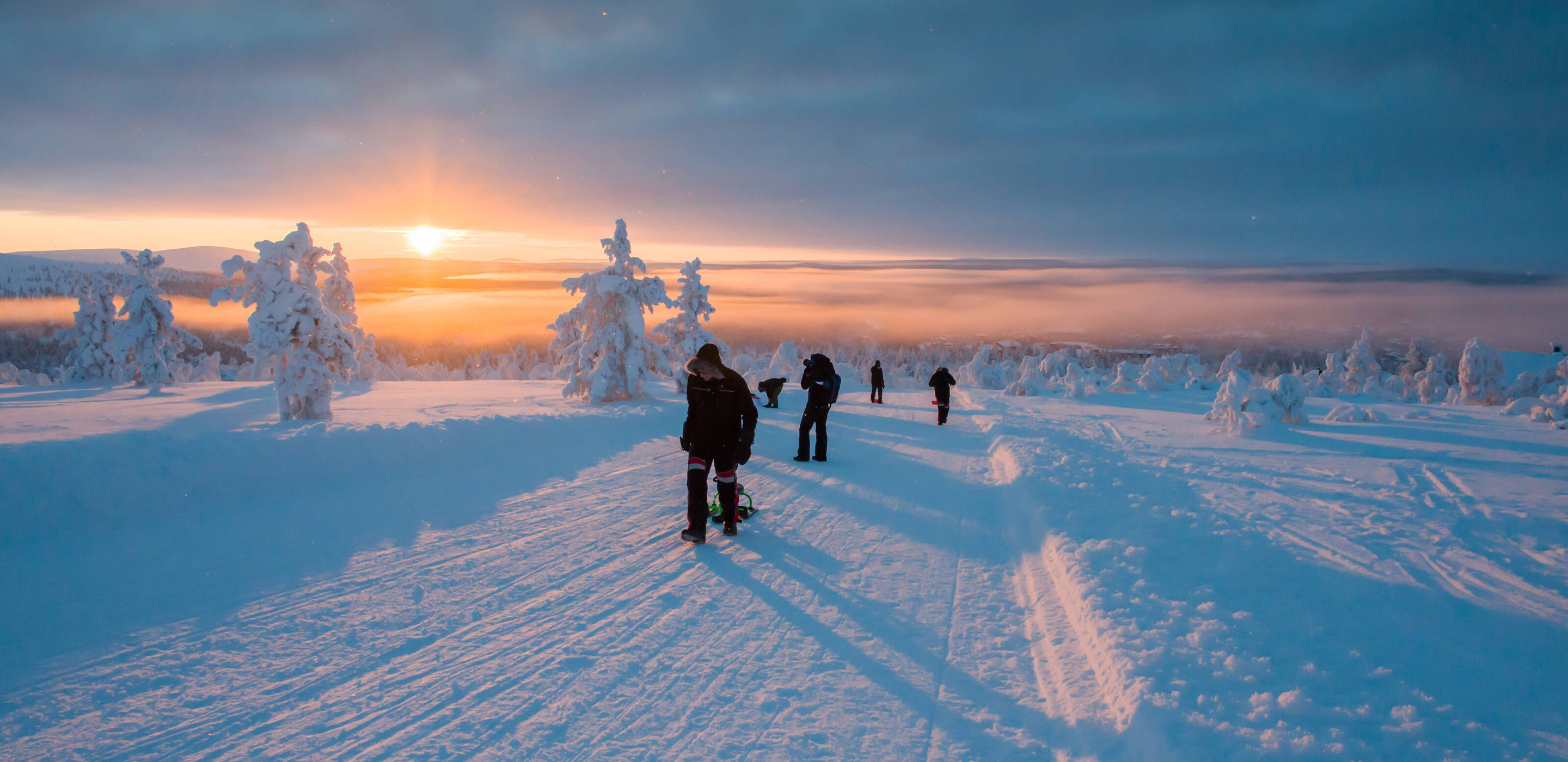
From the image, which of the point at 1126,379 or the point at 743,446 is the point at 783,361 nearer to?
the point at 1126,379

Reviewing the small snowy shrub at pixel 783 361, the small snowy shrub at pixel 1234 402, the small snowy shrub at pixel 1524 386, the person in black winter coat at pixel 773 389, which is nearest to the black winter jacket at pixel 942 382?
the person in black winter coat at pixel 773 389

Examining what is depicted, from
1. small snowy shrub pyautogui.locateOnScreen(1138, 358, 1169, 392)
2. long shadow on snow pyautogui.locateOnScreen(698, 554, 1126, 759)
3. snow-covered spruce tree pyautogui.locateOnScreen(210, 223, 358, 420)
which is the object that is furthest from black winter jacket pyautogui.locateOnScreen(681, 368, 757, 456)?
small snowy shrub pyautogui.locateOnScreen(1138, 358, 1169, 392)

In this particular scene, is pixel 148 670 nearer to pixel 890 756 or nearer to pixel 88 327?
pixel 890 756

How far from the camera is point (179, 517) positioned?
24.6 ft

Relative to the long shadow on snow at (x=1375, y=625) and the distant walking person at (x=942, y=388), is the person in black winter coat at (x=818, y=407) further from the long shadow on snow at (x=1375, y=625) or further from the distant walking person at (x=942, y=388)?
the distant walking person at (x=942, y=388)

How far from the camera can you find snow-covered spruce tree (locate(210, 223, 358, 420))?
A: 14305 millimetres

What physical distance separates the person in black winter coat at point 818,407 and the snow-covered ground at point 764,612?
194 cm

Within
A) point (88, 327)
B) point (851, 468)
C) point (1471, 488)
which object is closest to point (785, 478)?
point (851, 468)

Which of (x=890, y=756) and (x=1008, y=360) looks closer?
(x=890, y=756)

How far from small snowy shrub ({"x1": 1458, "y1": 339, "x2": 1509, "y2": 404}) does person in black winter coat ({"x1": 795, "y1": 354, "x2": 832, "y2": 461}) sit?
48.7m

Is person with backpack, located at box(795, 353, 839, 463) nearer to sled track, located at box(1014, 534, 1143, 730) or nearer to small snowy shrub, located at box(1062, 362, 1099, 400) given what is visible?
sled track, located at box(1014, 534, 1143, 730)

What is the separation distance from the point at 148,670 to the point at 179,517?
4.59 m

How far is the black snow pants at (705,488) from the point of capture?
7051 millimetres

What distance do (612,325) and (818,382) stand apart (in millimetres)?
13945
